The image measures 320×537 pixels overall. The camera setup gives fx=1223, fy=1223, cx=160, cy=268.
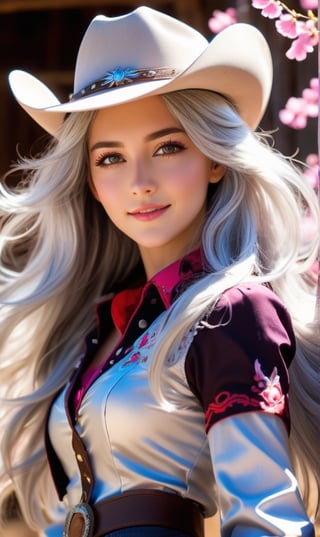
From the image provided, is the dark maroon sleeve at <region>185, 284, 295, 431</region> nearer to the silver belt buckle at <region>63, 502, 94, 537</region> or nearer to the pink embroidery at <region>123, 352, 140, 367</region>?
the pink embroidery at <region>123, 352, 140, 367</region>

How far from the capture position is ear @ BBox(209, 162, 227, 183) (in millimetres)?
2807

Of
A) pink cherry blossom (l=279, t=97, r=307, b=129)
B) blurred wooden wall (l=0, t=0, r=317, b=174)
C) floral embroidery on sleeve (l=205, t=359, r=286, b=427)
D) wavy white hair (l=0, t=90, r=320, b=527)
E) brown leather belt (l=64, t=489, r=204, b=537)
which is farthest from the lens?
blurred wooden wall (l=0, t=0, r=317, b=174)

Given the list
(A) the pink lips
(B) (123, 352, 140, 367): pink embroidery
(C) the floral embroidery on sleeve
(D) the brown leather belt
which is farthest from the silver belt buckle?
(A) the pink lips

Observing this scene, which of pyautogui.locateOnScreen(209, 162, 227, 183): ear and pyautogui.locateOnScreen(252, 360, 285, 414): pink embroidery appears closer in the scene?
pyautogui.locateOnScreen(252, 360, 285, 414): pink embroidery

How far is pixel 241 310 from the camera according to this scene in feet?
8.13

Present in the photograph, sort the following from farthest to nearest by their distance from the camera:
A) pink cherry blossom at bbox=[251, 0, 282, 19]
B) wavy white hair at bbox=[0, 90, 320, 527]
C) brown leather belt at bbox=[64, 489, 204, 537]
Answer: pink cherry blossom at bbox=[251, 0, 282, 19] < wavy white hair at bbox=[0, 90, 320, 527] < brown leather belt at bbox=[64, 489, 204, 537]

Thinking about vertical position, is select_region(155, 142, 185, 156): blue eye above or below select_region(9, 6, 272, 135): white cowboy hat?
below

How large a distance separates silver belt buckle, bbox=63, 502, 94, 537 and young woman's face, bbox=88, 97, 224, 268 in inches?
23.9

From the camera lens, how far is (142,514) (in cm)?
257

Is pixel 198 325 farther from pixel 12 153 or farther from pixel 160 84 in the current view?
pixel 12 153

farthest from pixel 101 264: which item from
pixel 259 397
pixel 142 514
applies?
pixel 259 397

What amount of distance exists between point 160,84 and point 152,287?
0.47 metres

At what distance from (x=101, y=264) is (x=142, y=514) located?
83 centimetres

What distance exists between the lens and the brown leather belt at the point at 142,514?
2566mm
